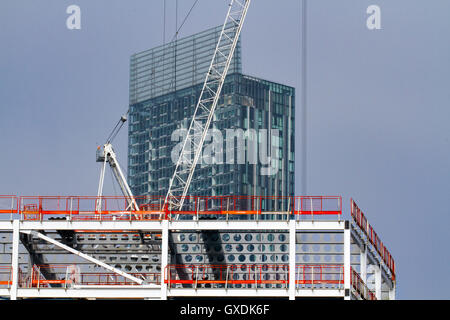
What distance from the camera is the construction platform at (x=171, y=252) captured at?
311 ft

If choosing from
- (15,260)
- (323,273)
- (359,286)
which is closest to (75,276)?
(15,260)

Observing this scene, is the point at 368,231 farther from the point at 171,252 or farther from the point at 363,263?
the point at 171,252

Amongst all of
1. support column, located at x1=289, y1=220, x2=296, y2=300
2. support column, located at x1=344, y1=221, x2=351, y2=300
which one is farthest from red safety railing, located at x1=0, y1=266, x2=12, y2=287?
support column, located at x1=344, y1=221, x2=351, y2=300

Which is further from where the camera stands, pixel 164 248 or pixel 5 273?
pixel 5 273

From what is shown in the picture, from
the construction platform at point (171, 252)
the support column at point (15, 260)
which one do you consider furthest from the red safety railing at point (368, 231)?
the support column at point (15, 260)

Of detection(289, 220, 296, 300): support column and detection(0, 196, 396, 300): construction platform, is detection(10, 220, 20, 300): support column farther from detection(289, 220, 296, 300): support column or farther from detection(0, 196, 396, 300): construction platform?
detection(289, 220, 296, 300): support column

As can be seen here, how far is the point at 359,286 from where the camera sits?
331 feet

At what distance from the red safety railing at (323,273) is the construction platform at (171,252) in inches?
4.2

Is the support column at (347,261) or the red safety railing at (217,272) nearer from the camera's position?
the support column at (347,261)

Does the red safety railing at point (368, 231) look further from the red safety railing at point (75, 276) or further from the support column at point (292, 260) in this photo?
the red safety railing at point (75, 276)

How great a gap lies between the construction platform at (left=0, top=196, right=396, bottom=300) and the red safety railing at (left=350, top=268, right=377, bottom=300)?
184 millimetres

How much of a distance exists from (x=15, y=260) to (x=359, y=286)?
108ft

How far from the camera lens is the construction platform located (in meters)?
94.8
